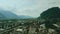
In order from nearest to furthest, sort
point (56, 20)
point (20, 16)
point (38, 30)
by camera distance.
Answer: point (38, 30) → point (56, 20) → point (20, 16)

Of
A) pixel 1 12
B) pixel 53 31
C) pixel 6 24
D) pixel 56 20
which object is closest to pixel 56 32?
pixel 53 31

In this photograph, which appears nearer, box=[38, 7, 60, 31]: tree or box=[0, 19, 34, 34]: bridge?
box=[0, 19, 34, 34]: bridge

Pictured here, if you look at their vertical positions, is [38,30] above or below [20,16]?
below

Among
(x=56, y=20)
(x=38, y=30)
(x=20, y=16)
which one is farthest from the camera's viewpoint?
(x=20, y=16)

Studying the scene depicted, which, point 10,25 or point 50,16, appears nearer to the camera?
point 10,25

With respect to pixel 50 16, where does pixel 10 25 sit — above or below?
below

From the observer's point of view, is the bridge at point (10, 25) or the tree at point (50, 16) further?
the tree at point (50, 16)

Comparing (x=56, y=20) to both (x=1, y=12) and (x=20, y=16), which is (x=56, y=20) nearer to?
(x=20, y=16)

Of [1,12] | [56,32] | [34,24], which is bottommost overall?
[56,32]
